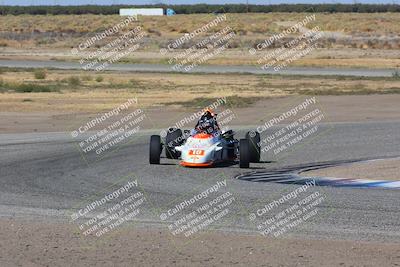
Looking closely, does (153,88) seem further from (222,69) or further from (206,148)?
(206,148)

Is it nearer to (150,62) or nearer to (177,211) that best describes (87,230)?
(177,211)

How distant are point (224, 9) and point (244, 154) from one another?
143291 mm

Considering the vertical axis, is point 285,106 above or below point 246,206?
below

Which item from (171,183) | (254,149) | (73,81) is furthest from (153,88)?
(171,183)

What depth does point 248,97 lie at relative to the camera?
42.8 meters

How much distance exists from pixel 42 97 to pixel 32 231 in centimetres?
3026

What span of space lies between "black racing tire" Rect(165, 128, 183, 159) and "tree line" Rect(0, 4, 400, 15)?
13053 cm

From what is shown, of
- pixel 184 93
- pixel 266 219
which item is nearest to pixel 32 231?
pixel 266 219

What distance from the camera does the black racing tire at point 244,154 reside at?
21688 millimetres

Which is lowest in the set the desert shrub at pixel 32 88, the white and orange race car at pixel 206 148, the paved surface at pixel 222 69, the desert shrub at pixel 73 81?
the paved surface at pixel 222 69

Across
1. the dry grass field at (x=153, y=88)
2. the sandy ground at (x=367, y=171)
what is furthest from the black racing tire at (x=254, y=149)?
the dry grass field at (x=153, y=88)

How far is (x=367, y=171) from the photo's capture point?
21391 mm

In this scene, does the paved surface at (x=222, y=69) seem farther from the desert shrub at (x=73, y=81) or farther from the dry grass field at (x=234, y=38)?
the desert shrub at (x=73, y=81)
